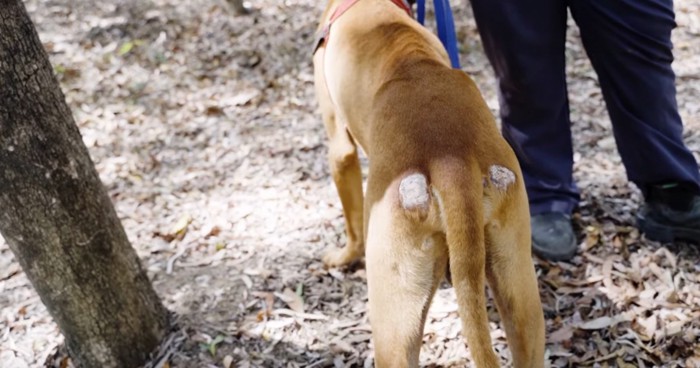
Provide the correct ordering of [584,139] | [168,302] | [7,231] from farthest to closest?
[584,139], [168,302], [7,231]

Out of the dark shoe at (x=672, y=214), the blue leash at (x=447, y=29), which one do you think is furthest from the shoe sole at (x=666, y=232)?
the blue leash at (x=447, y=29)

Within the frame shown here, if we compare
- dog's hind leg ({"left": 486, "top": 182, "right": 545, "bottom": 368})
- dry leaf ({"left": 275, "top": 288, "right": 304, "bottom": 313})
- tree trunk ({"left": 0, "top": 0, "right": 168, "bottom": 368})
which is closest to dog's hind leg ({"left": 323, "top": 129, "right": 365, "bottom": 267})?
dry leaf ({"left": 275, "top": 288, "right": 304, "bottom": 313})

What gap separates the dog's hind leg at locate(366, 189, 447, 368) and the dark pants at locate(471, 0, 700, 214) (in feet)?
4.38

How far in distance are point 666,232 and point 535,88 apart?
3.16 ft

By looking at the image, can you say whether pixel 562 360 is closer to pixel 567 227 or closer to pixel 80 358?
pixel 567 227

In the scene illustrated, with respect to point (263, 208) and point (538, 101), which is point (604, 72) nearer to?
point (538, 101)

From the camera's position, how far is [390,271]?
1.83m

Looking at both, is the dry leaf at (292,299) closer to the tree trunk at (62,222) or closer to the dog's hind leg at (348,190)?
the dog's hind leg at (348,190)

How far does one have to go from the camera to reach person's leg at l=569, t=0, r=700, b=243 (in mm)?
2684

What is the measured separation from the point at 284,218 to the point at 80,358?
143 centimetres

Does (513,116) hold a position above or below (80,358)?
above

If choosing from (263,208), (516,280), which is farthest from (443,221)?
(263,208)

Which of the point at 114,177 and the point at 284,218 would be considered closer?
the point at 284,218

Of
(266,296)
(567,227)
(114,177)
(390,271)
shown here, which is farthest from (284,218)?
(390,271)
